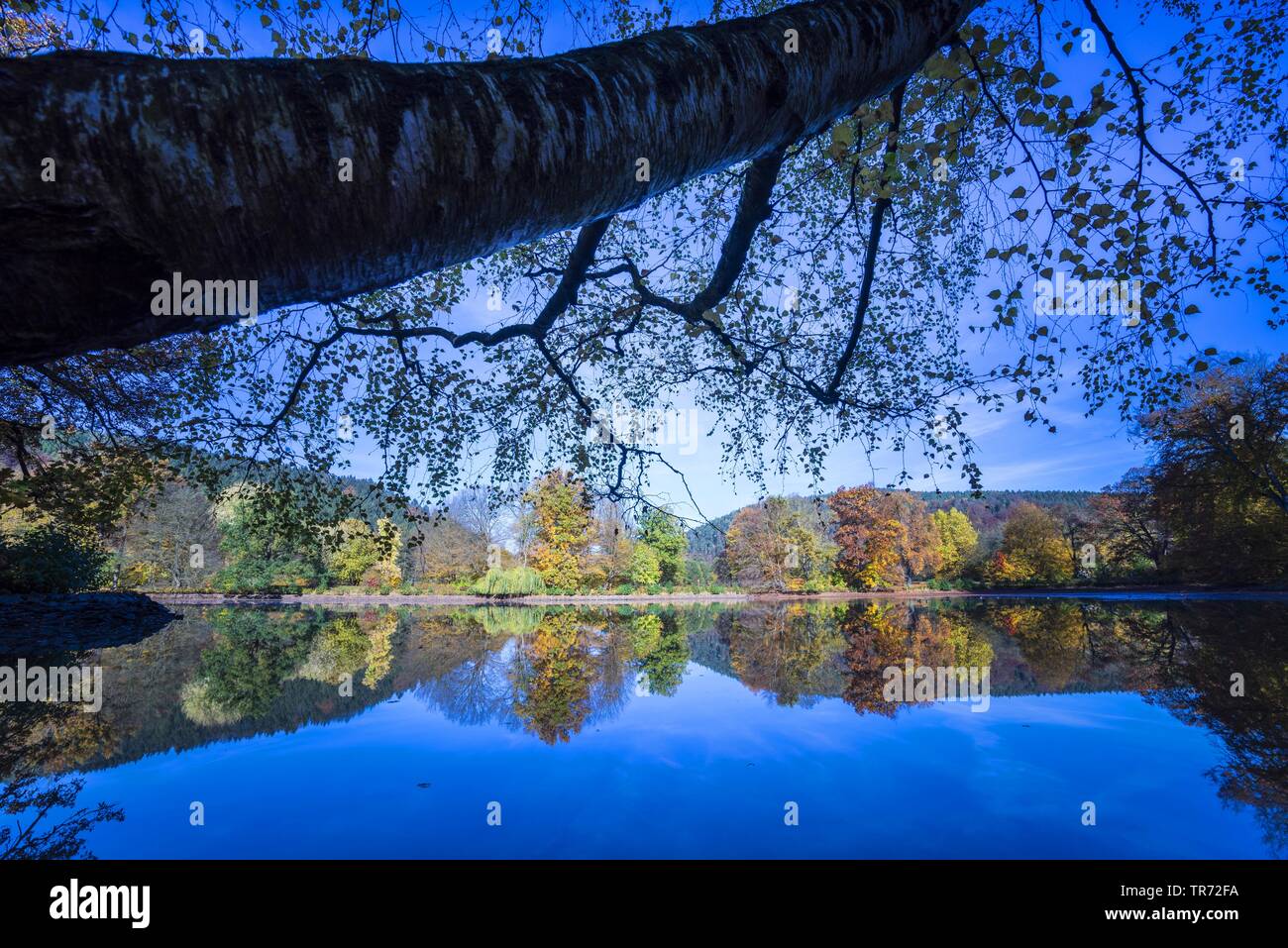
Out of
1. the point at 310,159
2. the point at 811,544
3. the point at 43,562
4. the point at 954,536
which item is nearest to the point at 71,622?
the point at 43,562

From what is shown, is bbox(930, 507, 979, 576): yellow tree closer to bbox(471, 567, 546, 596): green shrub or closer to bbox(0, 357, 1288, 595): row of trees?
bbox(0, 357, 1288, 595): row of trees

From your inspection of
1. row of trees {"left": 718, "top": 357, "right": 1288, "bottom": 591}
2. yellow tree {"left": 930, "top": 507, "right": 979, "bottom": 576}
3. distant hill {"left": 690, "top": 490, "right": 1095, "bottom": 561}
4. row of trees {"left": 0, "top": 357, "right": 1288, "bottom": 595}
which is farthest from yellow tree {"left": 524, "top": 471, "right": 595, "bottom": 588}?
yellow tree {"left": 930, "top": 507, "right": 979, "bottom": 576}

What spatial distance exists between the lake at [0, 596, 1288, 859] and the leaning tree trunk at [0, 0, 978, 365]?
9.83 ft

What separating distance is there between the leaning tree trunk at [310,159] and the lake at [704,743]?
300cm

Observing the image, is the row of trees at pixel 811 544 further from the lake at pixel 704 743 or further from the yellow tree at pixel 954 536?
the lake at pixel 704 743

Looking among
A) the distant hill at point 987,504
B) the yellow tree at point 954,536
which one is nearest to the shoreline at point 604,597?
the yellow tree at point 954,536

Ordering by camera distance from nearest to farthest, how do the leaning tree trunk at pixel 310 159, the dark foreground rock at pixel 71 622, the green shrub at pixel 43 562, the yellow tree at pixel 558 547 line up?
the leaning tree trunk at pixel 310 159 → the dark foreground rock at pixel 71 622 → the green shrub at pixel 43 562 → the yellow tree at pixel 558 547

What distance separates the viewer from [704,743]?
4.41 meters

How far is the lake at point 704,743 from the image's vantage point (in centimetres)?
293

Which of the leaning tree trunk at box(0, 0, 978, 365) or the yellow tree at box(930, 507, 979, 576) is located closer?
the leaning tree trunk at box(0, 0, 978, 365)

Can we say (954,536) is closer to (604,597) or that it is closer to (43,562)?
(604,597)

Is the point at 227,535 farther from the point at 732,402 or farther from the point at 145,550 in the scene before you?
the point at 732,402

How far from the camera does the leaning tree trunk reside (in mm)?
915

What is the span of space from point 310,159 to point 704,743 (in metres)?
4.73
